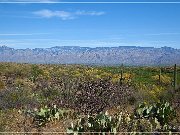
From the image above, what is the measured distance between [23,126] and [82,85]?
515 cm

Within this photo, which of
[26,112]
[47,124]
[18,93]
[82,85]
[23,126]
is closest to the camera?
[23,126]

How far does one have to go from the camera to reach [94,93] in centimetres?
1570

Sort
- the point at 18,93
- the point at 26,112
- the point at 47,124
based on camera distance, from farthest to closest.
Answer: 1. the point at 18,93
2. the point at 26,112
3. the point at 47,124

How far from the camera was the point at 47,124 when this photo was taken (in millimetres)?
13078

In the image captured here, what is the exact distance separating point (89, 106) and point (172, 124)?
3526 millimetres

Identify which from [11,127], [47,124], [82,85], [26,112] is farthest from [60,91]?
[11,127]

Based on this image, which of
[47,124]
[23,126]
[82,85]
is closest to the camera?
[23,126]

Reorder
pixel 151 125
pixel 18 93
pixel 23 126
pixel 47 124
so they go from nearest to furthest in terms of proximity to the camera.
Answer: pixel 151 125
pixel 23 126
pixel 47 124
pixel 18 93

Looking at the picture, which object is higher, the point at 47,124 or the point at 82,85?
the point at 82,85

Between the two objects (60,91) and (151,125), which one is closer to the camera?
(151,125)

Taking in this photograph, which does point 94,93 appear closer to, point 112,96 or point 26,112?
point 112,96

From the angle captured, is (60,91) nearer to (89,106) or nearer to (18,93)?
(18,93)

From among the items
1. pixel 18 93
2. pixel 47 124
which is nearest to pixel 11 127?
pixel 47 124

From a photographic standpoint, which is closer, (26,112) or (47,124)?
(47,124)
